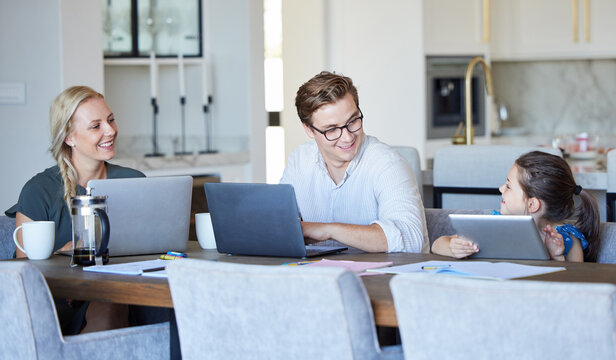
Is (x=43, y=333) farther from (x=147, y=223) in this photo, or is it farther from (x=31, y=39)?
(x=31, y=39)

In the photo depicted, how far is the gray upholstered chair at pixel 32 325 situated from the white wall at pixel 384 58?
380 cm

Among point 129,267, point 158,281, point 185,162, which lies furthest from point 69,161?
point 185,162

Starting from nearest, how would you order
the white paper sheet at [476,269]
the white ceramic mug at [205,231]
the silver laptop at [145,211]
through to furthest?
the white paper sheet at [476,269], the silver laptop at [145,211], the white ceramic mug at [205,231]

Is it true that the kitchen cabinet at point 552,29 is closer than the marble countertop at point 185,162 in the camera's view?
No

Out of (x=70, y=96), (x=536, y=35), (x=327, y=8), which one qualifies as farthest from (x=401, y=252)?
(x=536, y=35)

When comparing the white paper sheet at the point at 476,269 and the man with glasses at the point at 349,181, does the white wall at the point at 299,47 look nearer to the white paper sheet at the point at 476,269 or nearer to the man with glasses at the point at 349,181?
the man with glasses at the point at 349,181

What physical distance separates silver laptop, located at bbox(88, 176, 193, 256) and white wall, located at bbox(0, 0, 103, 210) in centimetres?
157

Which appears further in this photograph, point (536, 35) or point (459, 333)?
point (536, 35)

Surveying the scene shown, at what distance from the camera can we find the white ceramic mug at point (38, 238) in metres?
2.08

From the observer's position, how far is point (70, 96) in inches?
103

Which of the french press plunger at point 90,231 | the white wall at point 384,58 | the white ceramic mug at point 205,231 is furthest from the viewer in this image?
the white wall at point 384,58

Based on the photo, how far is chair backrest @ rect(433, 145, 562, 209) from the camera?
126 inches

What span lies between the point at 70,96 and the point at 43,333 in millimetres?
1114

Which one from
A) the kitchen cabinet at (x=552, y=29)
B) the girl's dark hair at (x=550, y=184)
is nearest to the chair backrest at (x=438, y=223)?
the girl's dark hair at (x=550, y=184)
